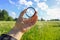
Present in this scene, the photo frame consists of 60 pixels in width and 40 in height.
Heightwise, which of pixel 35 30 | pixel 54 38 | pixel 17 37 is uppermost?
pixel 17 37

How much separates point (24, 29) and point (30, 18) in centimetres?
7

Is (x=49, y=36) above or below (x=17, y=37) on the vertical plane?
below

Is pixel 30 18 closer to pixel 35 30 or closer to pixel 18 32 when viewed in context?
pixel 18 32

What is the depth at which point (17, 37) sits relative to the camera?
93 centimetres

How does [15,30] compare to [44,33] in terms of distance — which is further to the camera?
[44,33]

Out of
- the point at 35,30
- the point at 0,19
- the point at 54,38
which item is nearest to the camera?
the point at 35,30

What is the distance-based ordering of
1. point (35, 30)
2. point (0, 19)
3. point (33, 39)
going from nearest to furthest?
1. point (33, 39)
2. point (35, 30)
3. point (0, 19)

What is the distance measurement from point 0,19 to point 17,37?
2.39 meters

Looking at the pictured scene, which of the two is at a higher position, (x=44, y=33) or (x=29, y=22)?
(x=29, y=22)

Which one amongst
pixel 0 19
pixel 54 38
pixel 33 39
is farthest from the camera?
pixel 0 19

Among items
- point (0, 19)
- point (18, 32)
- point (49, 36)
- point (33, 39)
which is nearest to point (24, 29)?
point (18, 32)

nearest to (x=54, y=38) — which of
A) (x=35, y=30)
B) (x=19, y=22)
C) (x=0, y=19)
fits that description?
(x=35, y=30)

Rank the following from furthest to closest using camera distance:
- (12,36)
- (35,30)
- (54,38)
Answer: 1. (54,38)
2. (35,30)
3. (12,36)

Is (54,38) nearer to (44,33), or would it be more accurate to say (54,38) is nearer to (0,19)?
(44,33)
